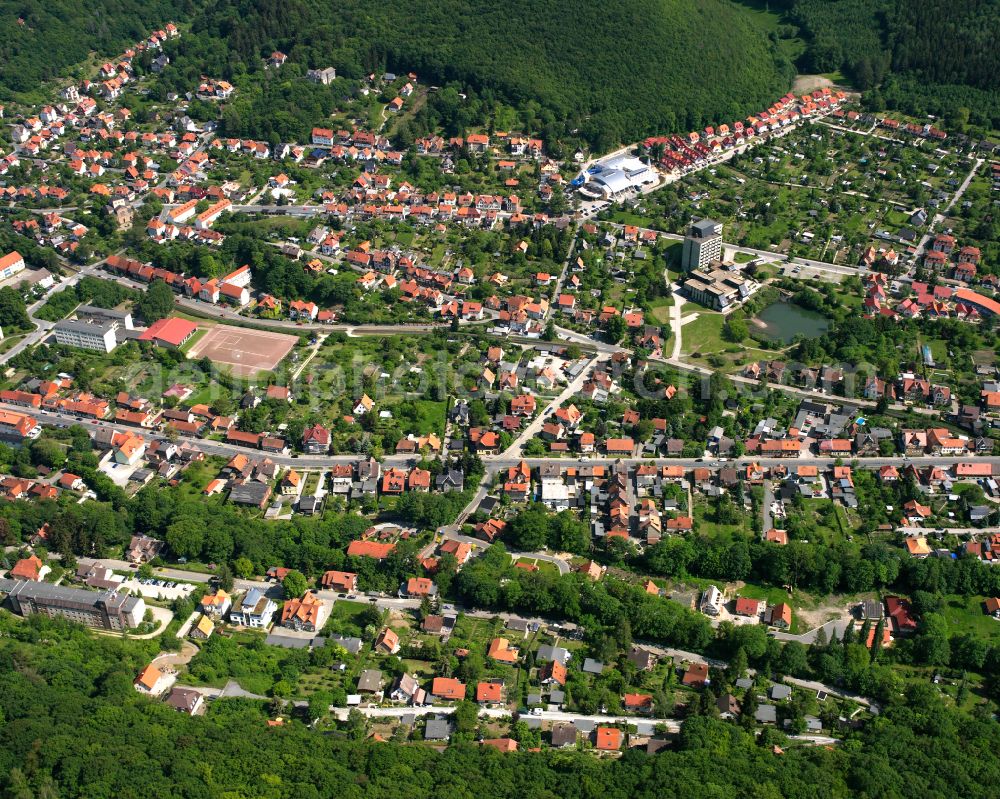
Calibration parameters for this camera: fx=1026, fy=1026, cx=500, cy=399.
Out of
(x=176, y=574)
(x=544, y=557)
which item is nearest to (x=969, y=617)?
(x=544, y=557)

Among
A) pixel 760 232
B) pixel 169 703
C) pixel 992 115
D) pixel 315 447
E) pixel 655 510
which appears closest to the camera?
pixel 169 703

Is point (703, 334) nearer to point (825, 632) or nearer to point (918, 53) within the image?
point (825, 632)

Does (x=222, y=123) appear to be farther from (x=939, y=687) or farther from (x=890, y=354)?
(x=939, y=687)

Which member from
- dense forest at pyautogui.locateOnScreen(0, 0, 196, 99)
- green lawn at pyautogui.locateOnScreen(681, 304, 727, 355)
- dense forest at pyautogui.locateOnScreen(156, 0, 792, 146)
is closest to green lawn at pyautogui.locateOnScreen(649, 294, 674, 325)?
green lawn at pyautogui.locateOnScreen(681, 304, 727, 355)

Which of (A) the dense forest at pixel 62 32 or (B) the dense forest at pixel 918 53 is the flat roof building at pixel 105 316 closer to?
(A) the dense forest at pixel 62 32

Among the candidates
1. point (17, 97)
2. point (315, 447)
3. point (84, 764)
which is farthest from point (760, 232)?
point (17, 97)

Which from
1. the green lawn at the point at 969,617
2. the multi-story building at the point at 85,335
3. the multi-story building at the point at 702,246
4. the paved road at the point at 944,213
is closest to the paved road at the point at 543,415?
the multi-story building at the point at 702,246
